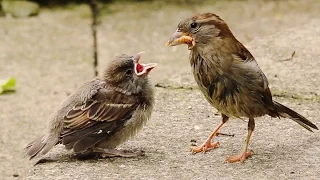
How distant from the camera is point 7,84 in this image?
7.42 meters

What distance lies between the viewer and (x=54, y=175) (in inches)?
174

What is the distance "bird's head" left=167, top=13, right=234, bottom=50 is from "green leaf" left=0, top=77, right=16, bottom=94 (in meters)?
3.06

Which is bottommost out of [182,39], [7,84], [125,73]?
[7,84]

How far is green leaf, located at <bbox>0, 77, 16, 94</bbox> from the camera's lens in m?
7.39

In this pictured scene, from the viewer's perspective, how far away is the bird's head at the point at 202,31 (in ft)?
15.0

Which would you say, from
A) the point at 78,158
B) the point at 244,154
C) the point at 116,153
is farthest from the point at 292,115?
the point at 78,158

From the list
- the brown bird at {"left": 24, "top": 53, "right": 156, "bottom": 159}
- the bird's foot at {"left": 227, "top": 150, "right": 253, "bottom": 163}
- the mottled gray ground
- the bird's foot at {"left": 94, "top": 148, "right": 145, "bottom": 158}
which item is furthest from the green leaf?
the bird's foot at {"left": 227, "top": 150, "right": 253, "bottom": 163}

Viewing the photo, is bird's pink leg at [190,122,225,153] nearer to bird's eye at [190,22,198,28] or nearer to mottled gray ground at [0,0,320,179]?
mottled gray ground at [0,0,320,179]

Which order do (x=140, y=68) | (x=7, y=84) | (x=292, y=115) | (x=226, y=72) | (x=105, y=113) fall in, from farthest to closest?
(x=7, y=84)
(x=140, y=68)
(x=292, y=115)
(x=105, y=113)
(x=226, y=72)

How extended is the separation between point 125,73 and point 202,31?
0.55 meters

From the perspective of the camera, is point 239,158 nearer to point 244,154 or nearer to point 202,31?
point 244,154

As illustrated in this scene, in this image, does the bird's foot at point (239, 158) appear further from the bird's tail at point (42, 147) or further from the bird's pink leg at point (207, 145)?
the bird's tail at point (42, 147)

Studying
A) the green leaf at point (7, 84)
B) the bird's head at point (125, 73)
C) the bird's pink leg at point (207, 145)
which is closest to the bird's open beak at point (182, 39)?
the bird's head at point (125, 73)

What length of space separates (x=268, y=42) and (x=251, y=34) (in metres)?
1.84
